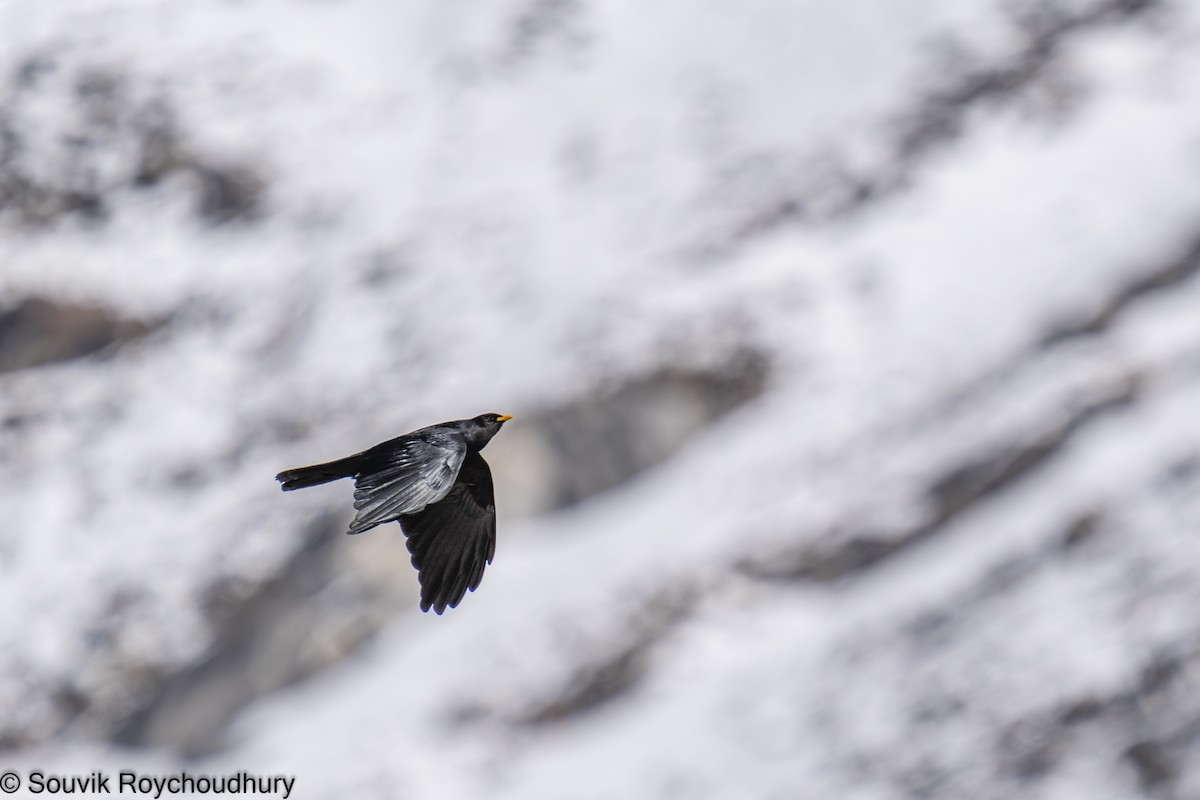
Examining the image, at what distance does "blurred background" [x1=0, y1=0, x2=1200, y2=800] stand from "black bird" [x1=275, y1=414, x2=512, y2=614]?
14.8 m

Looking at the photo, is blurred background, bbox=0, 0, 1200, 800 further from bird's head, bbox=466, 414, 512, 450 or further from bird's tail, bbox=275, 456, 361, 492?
bird's tail, bbox=275, 456, 361, 492

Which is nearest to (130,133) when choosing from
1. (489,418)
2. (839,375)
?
(839,375)

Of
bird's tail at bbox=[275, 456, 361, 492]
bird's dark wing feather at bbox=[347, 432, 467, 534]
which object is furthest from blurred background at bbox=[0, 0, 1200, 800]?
bird's tail at bbox=[275, 456, 361, 492]

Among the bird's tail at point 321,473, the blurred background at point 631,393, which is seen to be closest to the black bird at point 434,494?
the bird's tail at point 321,473

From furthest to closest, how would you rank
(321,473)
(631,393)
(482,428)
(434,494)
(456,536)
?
1. (631,393)
2. (482,428)
3. (456,536)
4. (321,473)
5. (434,494)

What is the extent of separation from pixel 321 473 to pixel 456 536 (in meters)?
0.79

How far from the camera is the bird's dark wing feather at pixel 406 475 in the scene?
8344 mm

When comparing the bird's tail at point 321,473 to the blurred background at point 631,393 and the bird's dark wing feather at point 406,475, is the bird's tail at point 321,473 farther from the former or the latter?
the blurred background at point 631,393

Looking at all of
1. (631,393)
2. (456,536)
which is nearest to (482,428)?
(456,536)

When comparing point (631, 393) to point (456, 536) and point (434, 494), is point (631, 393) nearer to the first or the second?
point (456, 536)

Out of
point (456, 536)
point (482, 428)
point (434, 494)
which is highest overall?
point (482, 428)

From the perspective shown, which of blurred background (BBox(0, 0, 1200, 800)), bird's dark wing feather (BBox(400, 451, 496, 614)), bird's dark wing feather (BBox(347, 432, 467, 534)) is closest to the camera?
bird's dark wing feather (BBox(347, 432, 467, 534))

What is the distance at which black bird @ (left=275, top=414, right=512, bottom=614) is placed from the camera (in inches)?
334

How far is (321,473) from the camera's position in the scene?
8852mm
